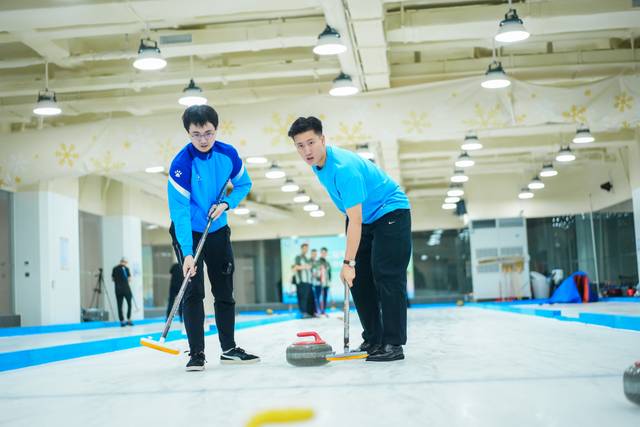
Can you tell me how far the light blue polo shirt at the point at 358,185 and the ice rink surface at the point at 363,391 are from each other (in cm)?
75

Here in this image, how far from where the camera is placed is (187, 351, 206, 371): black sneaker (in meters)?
3.46

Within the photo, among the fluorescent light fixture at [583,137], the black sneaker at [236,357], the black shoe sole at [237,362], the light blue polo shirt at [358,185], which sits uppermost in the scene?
the fluorescent light fixture at [583,137]

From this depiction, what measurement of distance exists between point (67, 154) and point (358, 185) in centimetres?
803

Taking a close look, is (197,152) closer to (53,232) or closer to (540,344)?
(540,344)

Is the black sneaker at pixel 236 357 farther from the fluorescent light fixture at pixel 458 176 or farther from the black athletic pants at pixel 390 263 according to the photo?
the fluorescent light fixture at pixel 458 176

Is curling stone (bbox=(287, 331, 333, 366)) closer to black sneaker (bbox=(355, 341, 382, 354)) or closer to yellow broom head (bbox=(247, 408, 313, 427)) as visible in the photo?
black sneaker (bbox=(355, 341, 382, 354))

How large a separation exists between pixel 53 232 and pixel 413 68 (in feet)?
27.4

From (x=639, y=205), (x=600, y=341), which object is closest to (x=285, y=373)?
(x=600, y=341)

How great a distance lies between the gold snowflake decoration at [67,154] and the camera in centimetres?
1048

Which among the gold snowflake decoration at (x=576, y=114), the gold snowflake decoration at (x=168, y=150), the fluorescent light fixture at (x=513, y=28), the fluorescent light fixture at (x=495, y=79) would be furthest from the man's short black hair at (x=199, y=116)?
the gold snowflake decoration at (x=576, y=114)

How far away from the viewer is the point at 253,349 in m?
4.93

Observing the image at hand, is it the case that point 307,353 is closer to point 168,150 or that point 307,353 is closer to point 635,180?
point 168,150

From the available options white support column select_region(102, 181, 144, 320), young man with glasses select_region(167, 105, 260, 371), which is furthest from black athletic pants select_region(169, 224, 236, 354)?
white support column select_region(102, 181, 144, 320)

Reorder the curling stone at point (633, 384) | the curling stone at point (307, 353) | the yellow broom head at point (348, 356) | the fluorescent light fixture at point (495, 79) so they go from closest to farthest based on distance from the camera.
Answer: the curling stone at point (633, 384) < the curling stone at point (307, 353) < the yellow broom head at point (348, 356) < the fluorescent light fixture at point (495, 79)
